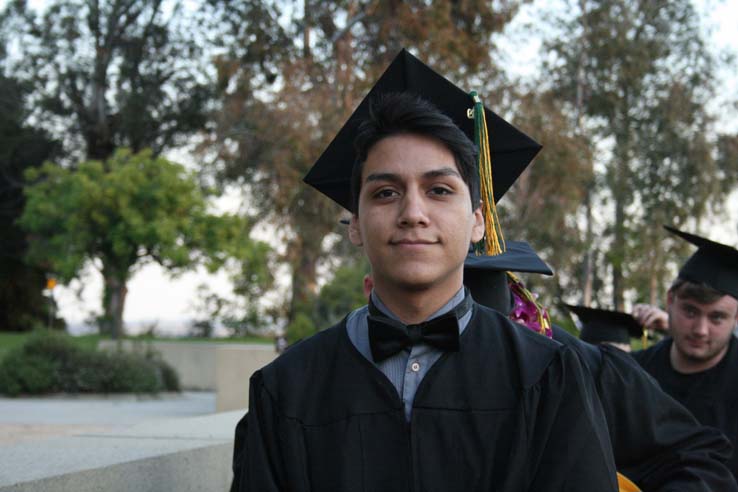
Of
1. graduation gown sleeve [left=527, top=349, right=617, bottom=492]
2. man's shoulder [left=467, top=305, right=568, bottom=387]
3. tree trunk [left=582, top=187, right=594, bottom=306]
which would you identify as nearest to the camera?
graduation gown sleeve [left=527, top=349, right=617, bottom=492]

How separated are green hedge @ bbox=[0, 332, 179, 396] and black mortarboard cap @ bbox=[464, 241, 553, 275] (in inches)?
672

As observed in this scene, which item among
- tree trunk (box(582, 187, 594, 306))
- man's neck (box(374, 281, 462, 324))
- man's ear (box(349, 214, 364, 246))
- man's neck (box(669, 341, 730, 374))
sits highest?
tree trunk (box(582, 187, 594, 306))

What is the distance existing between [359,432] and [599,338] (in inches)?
157

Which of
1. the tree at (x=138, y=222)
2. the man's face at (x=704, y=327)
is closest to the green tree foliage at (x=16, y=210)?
the tree at (x=138, y=222)

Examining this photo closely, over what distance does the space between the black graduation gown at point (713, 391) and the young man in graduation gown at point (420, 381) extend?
8.79ft

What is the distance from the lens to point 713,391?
4.81m

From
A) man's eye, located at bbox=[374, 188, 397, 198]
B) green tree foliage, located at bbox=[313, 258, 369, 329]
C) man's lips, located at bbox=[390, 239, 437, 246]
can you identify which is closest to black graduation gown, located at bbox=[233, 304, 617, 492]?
man's lips, located at bbox=[390, 239, 437, 246]

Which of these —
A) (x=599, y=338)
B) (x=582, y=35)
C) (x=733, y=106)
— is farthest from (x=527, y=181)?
(x=599, y=338)

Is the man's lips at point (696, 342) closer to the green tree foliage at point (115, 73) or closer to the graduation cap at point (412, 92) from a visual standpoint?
the graduation cap at point (412, 92)

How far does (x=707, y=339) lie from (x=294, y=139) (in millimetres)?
21394

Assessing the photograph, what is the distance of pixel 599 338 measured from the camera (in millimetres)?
6012

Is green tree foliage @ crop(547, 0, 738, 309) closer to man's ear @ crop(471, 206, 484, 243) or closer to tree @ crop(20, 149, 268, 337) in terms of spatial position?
tree @ crop(20, 149, 268, 337)

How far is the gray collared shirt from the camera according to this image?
2363 mm

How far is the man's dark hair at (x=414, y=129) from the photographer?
97.1 inches
